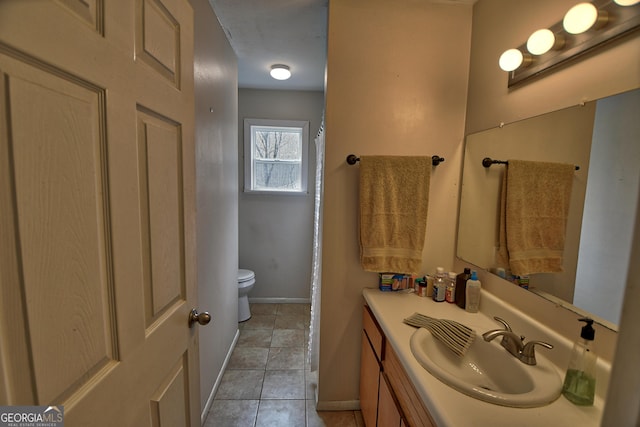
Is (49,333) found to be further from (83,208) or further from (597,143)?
(597,143)

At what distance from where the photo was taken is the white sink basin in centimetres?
81

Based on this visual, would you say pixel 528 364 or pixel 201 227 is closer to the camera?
pixel 528 364

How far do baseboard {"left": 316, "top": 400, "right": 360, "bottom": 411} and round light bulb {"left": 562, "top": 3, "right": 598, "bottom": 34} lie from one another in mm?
2102

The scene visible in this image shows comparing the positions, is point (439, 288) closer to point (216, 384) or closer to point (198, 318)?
point (198, 318)

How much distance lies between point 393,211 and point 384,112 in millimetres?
566

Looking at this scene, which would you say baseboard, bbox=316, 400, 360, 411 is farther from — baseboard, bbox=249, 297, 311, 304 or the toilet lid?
baseboard, bbox=249, 297, 311, 304

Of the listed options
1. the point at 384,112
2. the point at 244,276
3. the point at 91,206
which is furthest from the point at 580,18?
the point at 244,276

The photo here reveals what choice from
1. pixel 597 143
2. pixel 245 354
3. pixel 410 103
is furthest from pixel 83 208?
pixel 245 354

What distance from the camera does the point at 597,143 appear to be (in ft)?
3.00

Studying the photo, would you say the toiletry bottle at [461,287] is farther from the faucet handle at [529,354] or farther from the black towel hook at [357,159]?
the black towel hook at [357,159]

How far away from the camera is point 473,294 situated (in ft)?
4.51

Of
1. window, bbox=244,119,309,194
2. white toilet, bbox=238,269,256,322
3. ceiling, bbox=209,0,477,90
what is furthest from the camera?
window, bbox=244,119,309,194

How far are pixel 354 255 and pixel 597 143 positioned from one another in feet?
3.72

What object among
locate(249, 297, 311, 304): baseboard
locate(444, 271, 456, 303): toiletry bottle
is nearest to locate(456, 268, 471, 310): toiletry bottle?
locate(444, 271, 456, 303): toiletry bottle
